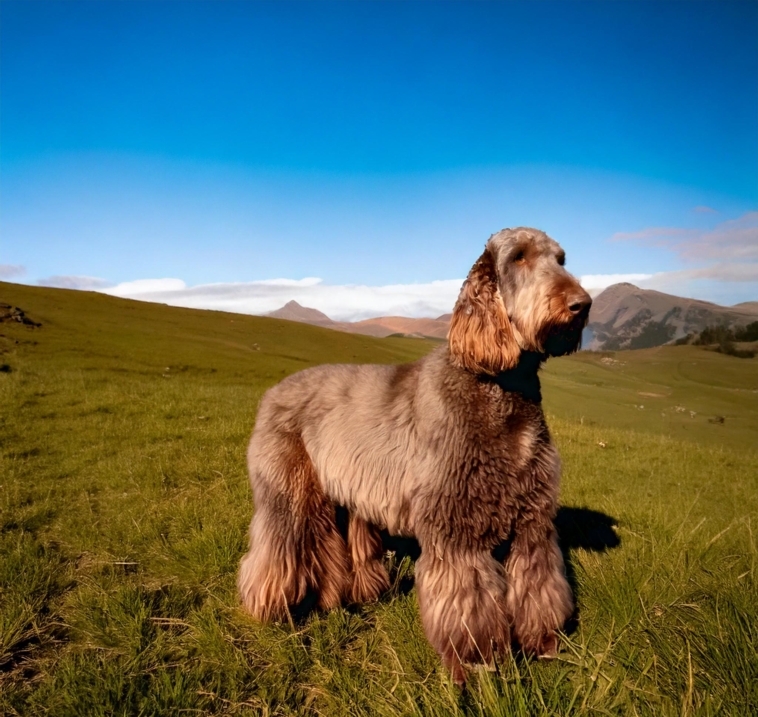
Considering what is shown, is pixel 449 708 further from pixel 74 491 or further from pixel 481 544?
pixel 74 491

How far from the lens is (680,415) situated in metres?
18.3

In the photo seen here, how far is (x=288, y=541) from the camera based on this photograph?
13.4 feet

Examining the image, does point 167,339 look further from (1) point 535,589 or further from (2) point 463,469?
(1) point 535,589

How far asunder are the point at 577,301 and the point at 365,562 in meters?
3.06

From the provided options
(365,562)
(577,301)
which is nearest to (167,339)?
(365,562)

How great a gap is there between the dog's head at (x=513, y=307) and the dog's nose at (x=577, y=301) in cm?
4

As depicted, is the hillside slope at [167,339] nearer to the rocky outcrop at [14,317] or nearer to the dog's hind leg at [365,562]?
the rocky outcrop at [14,317]

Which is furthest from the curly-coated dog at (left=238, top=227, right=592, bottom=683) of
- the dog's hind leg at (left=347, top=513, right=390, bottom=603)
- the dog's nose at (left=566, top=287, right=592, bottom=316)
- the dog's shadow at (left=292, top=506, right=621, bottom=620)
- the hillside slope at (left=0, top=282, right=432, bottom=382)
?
the hillside slope at (left=0, top=282, right=432, bottom=382)

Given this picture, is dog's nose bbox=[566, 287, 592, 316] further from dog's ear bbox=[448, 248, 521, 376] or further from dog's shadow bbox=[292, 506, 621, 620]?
dog's shadow bbox=[292, 506, 621, 620]

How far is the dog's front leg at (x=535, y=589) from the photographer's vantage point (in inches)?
139

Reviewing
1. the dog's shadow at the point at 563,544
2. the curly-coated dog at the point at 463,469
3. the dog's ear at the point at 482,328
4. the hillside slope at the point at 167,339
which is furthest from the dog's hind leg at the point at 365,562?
the hillside slope at the point at 167,339

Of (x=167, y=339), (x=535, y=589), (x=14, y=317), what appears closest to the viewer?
(x=535, y=589)

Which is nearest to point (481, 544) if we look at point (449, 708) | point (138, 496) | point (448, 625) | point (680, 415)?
point (448, 625)

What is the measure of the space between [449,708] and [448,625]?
955 millimetres
